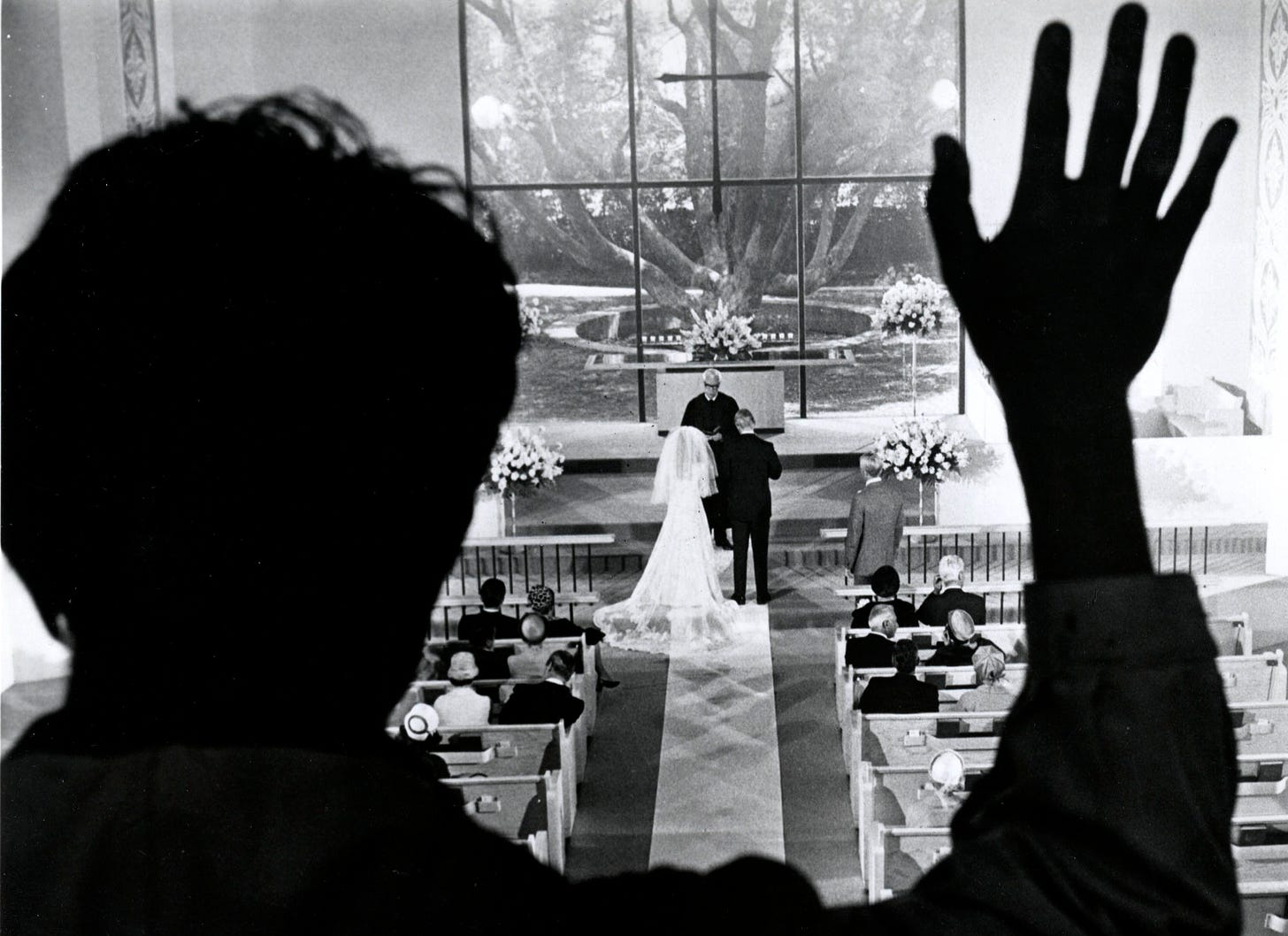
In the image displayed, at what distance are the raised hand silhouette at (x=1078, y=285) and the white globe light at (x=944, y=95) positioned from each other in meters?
11.1

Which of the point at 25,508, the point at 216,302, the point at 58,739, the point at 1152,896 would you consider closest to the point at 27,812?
the point at 58,739

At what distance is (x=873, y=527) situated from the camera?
33.2 ft

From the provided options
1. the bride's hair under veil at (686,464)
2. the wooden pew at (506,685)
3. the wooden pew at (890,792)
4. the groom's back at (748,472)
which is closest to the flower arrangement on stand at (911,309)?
the groom's back at (748,472)

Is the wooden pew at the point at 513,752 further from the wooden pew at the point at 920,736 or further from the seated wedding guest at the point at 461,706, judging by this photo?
the wooden pew at the point at 920,736

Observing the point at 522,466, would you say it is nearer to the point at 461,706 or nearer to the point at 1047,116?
the point at 461,706

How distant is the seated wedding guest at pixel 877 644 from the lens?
307 inches

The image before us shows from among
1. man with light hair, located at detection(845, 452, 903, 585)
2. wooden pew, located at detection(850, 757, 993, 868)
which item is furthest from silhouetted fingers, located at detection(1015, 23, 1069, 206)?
man with light hair, located at detection(845, 452, 903, 585)

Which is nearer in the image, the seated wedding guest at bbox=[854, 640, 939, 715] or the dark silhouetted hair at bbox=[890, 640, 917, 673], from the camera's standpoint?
the seated wedding guest at bbox=[854, 640, 939, 715]

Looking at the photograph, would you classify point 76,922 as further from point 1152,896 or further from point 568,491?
point 568,491

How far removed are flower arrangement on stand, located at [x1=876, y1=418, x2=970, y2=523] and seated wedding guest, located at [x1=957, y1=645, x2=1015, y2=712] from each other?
A: 153 inches

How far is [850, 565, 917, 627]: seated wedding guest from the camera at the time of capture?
8250 millimetres

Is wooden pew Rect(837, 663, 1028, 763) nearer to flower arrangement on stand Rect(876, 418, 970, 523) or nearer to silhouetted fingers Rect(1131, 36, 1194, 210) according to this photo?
flower arrangement on stand Rect(876, 418, 970, 523)

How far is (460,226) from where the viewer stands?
1.02 meters

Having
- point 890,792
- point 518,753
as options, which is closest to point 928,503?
point 890,792
